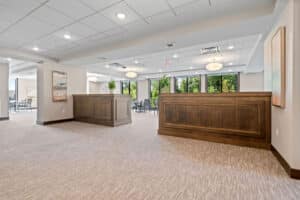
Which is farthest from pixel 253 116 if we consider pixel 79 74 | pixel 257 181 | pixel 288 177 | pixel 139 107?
pixel 139 107

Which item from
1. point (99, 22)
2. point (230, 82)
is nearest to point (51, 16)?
point (99, 22)

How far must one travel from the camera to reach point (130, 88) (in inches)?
572

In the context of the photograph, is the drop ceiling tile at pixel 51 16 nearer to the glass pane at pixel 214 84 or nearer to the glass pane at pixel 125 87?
the glass pane at pixel 214 84

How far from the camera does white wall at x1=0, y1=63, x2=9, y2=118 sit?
24.0 feet

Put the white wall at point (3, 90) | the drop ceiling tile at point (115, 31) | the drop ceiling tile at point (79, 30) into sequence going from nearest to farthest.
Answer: the drop ceiling tile at point (79, 30) → the drop ceiling tile at point (115, 31) → the white wall at point (3, 90)

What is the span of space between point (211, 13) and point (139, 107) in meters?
8.54

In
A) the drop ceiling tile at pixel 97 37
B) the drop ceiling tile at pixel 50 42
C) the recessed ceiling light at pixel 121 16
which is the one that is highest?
the drop ceiling tile at pixel 97 37

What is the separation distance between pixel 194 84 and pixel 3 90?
10.9 metres

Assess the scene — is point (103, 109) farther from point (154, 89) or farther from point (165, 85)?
point (154, 89)

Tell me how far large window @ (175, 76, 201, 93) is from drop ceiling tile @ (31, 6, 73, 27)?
373 inches

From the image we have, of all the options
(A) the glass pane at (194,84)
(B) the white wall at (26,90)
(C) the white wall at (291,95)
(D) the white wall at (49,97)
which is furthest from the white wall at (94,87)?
(C) the white wall at (291,95)

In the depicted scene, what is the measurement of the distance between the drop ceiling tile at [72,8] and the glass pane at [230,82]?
9.77m

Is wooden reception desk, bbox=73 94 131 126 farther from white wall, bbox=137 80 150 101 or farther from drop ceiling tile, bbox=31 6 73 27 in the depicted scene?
white wall, bbox=137 80 150 101

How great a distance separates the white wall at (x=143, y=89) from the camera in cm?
1348
